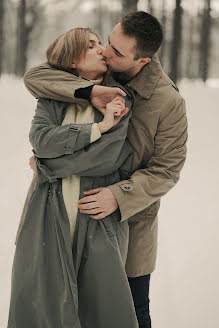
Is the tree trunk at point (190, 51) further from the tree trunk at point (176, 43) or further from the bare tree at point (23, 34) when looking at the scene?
the bare tree at point (23, 34)

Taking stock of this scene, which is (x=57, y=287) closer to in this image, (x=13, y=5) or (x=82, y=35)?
(x=82, y=35)

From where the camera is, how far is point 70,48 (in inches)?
51.1

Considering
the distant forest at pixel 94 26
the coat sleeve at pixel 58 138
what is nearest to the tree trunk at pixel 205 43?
the distant forest at pixel 94 26

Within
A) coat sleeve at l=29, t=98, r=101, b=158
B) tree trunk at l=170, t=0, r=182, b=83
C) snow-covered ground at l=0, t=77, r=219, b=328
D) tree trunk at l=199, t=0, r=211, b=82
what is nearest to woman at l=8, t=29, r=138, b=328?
coat sleeve at l=29, t=98, r=101, b=158

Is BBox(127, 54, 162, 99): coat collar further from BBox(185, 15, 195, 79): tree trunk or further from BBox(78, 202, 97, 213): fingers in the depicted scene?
BBox(185, 15, 195, 79): tree trunk

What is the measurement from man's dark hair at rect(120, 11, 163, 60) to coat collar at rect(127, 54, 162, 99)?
1.8 inches

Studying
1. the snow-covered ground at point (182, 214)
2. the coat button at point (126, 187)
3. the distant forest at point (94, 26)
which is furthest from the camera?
the distant forest at point (94, 26)

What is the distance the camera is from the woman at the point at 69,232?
1.23 metres

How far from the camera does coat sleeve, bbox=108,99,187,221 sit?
1.35m

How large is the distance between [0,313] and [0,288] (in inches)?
6.8

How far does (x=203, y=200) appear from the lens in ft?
9.25

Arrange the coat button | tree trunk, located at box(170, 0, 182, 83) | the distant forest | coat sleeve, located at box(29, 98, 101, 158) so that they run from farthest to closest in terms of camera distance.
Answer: tree trunk, located at box(170, 0, 182, 83)
the distant forest
the coat button
coat sleeve, located at box(29, 98, 101, 158)

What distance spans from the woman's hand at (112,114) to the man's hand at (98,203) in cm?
19

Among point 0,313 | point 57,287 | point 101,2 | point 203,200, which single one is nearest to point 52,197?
point 57,287
